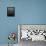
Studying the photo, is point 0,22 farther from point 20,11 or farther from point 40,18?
point 40,18

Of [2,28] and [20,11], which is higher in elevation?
[20,11]

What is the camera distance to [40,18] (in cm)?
501

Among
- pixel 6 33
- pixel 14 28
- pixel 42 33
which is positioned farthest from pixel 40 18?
pixel 6 33

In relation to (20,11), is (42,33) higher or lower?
lower

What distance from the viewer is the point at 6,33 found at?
4.98 metres

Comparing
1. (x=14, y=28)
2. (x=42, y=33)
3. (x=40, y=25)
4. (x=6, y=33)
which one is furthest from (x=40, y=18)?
(x=6, y=33)

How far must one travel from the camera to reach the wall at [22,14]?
16.3ft

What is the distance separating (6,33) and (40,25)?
A: 1.30 meters

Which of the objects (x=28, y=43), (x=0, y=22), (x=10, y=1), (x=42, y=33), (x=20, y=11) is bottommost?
(x=28, y=43)

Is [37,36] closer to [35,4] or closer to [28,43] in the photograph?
[28,43]

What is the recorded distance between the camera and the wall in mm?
4980

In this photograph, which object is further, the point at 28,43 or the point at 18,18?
the point at 18,18

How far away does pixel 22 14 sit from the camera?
5.01m

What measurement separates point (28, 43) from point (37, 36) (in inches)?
16.6
